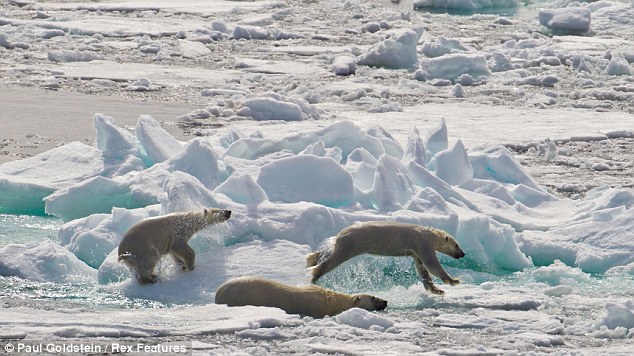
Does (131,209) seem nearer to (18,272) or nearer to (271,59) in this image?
(18,272)

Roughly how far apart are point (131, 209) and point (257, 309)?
84.5 inches

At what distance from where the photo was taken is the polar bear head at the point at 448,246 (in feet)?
23.8

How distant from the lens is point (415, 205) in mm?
8117

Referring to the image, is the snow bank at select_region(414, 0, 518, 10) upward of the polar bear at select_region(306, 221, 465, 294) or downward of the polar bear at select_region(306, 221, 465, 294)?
downward

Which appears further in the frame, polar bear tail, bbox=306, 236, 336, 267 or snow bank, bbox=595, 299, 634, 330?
polar bear tail, bbox=306, 236, 336, 267

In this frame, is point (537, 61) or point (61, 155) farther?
point (537, 61)

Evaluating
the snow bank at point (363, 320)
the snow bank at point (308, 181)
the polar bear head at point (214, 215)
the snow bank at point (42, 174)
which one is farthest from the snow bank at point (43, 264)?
the snow bank at point (363, 320)

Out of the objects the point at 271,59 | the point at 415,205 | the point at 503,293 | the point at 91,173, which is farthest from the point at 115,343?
the point at 271,59

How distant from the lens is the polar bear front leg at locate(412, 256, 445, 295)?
6.95 meters

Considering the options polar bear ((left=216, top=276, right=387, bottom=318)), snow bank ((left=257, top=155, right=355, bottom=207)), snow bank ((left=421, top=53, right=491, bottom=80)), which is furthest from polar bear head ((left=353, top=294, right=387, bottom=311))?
snow bank ((left=421, top=53, right=491, bottom=80))

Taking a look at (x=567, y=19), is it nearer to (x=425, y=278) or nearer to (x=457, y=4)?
(x=457, y=4)

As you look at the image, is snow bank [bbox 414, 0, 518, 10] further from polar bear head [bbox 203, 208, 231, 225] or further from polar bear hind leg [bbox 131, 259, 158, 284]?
polar bear hind leg [bbox 131, 259, 158, 284]

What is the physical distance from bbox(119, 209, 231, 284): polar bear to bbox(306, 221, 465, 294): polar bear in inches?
26.4

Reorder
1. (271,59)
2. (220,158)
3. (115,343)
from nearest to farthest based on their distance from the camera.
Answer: (115,343)
(220,158)
(271,59)
